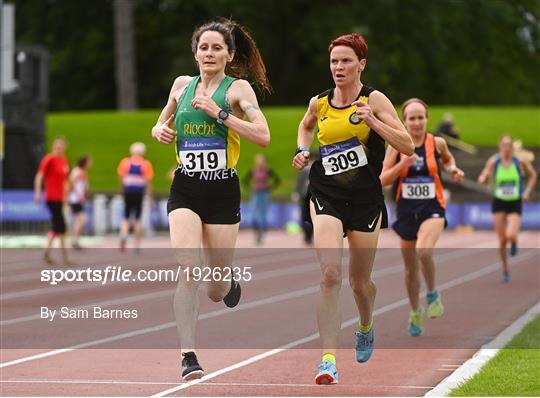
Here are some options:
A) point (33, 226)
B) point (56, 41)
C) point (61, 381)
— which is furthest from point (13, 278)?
point (56, 41)

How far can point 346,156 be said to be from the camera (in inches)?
350

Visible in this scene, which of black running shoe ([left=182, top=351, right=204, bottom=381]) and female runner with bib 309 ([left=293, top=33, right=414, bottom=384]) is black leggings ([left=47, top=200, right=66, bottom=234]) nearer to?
female runner with bib 309 ([left=293, top=33, right=414, bottom=384])

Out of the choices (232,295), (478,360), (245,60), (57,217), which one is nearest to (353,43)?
(245,60)

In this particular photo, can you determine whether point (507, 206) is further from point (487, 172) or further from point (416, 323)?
point (416, 323)

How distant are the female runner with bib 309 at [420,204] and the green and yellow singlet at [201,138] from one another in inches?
149

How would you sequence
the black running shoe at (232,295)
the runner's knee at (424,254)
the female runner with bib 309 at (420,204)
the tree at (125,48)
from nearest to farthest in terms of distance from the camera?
the black running shoe at (232,295), the female runner with bib 309 at (420,204), the runner's knee at (424,254), the tree at (125,48)

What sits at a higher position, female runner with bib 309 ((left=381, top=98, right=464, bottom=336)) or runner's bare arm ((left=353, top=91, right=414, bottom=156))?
runner's bare arm ((left=353, top=91, right=414, bottom=156))

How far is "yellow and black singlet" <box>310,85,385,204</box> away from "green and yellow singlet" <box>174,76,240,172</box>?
603mm

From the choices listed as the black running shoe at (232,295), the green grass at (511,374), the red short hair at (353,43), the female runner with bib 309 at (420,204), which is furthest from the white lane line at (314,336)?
the red short hair at (353,43)

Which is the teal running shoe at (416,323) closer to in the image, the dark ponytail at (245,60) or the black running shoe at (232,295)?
the black running shoe at (232,295)

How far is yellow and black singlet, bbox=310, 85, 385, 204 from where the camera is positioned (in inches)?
349

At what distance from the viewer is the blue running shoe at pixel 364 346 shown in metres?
9.40

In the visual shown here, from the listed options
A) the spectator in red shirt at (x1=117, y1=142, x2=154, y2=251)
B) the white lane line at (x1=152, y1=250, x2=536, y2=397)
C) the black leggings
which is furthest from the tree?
the black leggings

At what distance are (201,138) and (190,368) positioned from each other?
4.76ft
